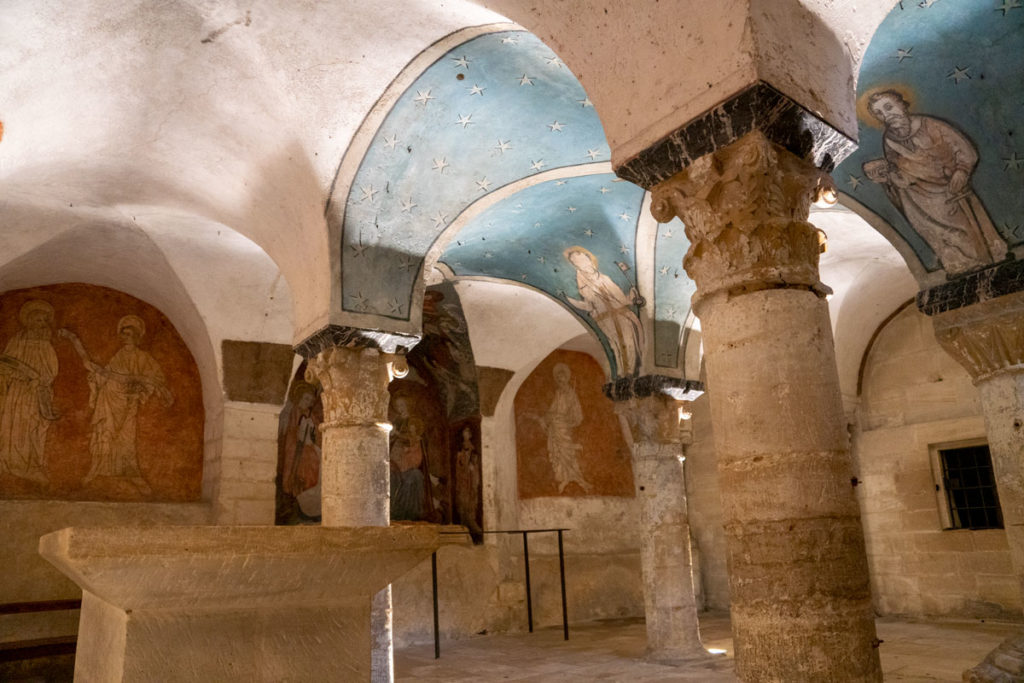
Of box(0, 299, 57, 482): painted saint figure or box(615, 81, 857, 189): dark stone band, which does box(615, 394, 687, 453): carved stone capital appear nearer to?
box(615, 81, 857, 189): dark stone band

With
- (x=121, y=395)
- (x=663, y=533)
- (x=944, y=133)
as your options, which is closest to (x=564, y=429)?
(x=663, y=533)

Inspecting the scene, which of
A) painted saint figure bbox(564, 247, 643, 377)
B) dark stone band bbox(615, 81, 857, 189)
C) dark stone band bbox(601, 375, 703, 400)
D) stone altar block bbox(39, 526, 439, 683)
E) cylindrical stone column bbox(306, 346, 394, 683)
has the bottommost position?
stone altar block bbox(39, 526, 439, 683)

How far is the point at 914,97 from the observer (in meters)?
5.34

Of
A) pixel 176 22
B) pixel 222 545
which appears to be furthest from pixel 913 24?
pixel 222 545

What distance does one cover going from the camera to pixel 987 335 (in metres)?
5.79

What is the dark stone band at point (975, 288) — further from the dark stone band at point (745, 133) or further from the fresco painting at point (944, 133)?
the dark stone band at point (745, 133)

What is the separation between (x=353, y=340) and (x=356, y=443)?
78 centimetres

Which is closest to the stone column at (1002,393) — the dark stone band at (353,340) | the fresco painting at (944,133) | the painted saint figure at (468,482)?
the fresco painting at (944,133)

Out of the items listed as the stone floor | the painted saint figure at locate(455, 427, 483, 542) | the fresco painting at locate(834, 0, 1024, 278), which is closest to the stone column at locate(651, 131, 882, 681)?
the fresco painting at locate(834, 0, 1024, 278)

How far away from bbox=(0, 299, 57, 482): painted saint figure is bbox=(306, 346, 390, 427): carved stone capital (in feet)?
13.4

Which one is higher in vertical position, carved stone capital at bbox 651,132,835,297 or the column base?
carved stone capital at bbox 651,132,835,297

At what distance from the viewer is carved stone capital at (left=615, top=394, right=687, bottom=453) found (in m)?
8.08

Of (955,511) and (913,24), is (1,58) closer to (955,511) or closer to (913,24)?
(913,24)

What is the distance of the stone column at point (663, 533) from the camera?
7.62 m
